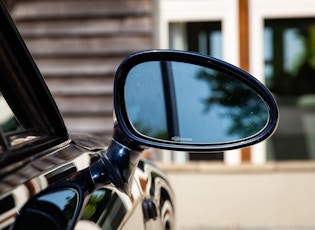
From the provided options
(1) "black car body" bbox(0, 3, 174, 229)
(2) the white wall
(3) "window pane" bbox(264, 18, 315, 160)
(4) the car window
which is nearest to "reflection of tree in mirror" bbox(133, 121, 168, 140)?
(1) "black car body" bbox(0, 3, 174, 229)

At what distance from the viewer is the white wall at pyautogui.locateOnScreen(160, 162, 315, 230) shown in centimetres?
562

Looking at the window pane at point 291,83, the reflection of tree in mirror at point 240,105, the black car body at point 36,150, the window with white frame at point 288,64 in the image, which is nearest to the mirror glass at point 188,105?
the reflection of tree in mirror at point 240,105

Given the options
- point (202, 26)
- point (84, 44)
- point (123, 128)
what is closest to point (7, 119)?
point (123, 128)

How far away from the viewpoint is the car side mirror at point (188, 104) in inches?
65.1

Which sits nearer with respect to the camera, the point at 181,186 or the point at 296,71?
the point at 181,186

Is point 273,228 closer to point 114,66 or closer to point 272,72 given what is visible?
point 272,72

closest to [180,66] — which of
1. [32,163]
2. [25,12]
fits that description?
[32,163]

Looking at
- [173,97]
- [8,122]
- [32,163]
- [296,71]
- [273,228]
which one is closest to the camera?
[32,163]

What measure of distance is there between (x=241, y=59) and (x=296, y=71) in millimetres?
608

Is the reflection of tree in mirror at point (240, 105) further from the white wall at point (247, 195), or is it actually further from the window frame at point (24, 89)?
the white wall at point (247, 195)

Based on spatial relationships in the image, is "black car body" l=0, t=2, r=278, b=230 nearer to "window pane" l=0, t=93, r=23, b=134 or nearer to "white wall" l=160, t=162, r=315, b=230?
"window pane" l=0, t=93, r=23, b=134

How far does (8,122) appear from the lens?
152cm

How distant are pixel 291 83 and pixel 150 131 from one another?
4619 mm

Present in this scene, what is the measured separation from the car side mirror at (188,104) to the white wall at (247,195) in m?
3.82
